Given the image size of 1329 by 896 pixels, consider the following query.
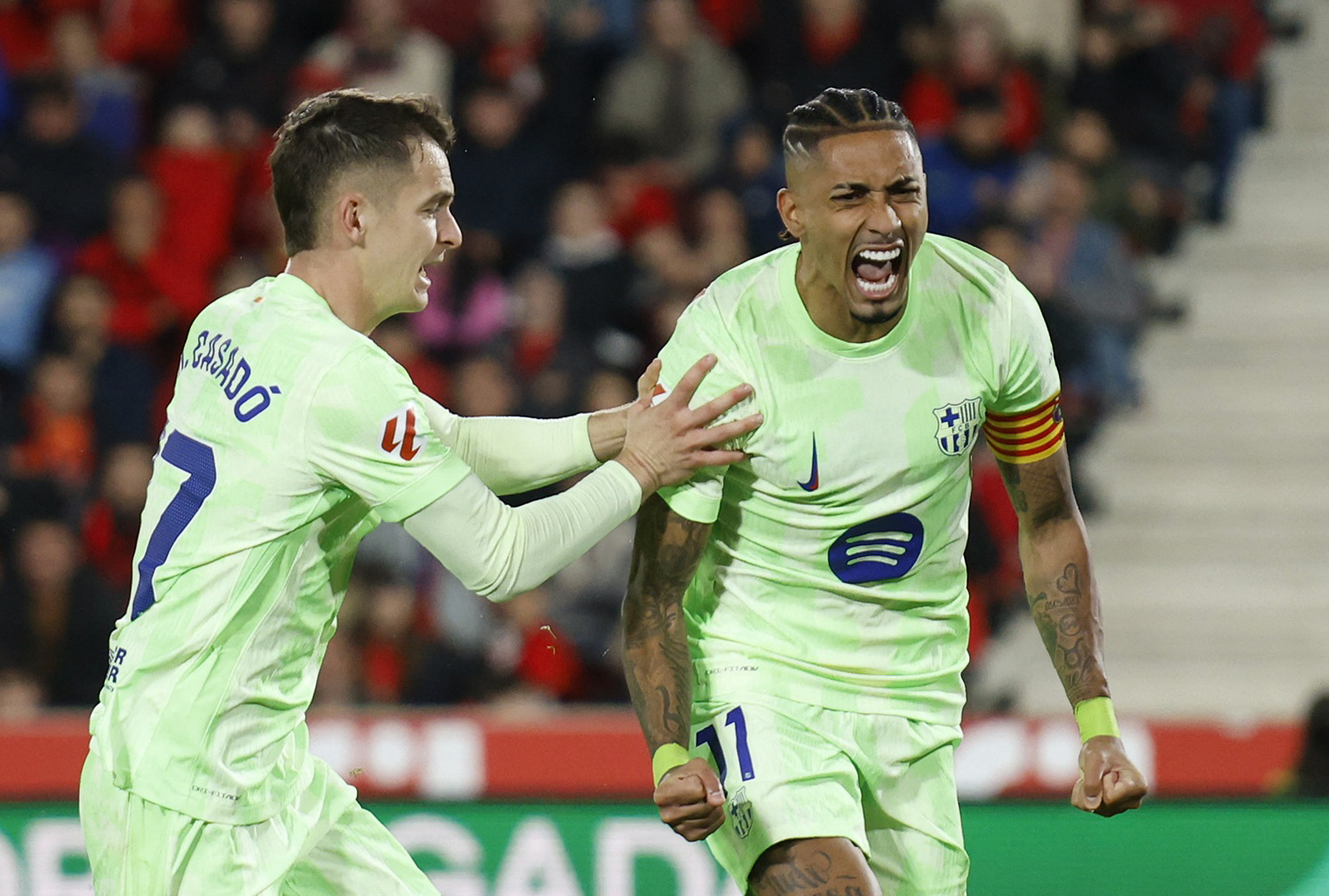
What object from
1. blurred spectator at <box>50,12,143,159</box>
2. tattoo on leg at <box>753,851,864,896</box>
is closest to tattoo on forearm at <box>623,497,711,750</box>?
tattoo on leg at <box>753,851,864,896</box>

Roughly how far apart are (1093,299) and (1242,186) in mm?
1942

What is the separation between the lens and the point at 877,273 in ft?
12.3

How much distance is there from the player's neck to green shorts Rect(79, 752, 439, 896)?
87 centimetres

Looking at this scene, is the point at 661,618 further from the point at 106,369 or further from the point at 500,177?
the point at 500,177

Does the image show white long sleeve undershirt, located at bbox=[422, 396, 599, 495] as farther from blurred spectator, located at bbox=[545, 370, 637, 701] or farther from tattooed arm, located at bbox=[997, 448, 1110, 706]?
blurred spectator, located at bbox=[545, 370, 637, 701]

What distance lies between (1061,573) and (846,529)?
1.72 feet

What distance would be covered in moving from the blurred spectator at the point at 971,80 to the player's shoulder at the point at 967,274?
4.72m

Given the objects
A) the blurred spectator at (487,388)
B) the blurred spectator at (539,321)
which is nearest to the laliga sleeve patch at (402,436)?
the blurred spectator at (487,388)

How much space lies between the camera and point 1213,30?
9.89 metres

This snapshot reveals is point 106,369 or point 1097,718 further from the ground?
point 106,369

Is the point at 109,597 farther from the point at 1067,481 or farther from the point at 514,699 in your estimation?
the point at 1067,481

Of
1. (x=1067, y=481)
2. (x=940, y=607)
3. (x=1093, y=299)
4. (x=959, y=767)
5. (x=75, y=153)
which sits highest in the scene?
(x=75, y=153)

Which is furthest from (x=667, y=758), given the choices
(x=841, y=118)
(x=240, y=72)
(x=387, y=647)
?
(x=240, y=72)

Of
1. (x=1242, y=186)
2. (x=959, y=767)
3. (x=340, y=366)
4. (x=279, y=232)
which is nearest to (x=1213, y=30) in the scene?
(x=1242, y=186)
